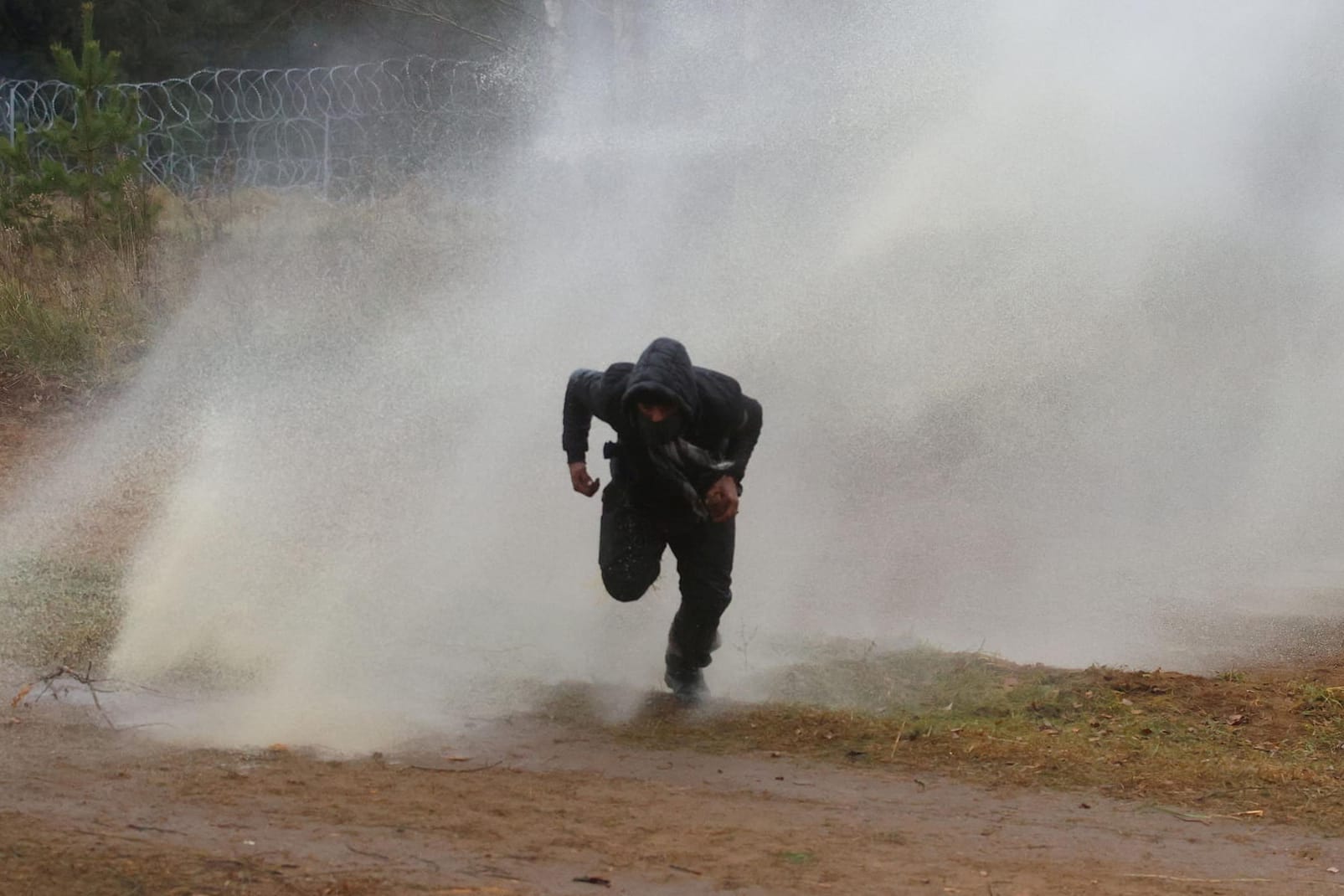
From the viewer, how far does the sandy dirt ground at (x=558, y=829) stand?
167 inches

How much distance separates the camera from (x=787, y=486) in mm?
11578

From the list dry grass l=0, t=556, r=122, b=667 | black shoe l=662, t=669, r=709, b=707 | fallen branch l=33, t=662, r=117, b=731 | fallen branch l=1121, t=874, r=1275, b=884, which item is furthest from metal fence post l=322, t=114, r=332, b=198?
fallen branch l=1121, t=874, r=1275, b=884

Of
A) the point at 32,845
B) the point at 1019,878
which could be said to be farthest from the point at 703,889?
Answer: the point at 32,845

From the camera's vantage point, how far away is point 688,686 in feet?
22.2

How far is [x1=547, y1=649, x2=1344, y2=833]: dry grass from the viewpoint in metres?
5.59

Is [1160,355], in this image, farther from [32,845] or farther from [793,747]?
[32,845]

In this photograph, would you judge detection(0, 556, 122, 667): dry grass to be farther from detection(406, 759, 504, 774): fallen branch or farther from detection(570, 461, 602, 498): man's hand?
detection(570, 461, 602, 498): man's hand

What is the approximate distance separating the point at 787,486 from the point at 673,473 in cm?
548

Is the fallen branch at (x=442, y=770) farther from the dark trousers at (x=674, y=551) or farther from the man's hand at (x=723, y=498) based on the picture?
the man's hand at (x=723, y=498)

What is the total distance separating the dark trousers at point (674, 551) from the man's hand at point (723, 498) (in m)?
0.20

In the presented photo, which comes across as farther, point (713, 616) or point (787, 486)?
point (787, 486)

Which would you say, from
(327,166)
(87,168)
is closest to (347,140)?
(327,166)

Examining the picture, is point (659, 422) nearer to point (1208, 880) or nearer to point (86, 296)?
point (1208, 880)

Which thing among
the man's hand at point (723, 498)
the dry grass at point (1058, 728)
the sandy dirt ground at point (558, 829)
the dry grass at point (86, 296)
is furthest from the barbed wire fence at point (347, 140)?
the sandy dirt ground at point (558, 829)
